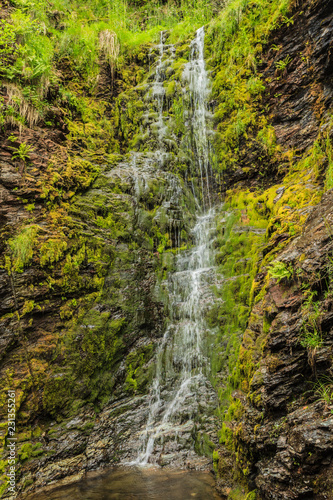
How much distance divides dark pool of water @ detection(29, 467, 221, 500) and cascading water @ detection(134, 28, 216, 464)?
49cm

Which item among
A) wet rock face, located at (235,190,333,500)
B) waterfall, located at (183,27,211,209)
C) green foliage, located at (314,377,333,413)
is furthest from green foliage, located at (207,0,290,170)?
green foliage, located at (314,377,333,413)

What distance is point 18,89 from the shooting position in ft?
25.0

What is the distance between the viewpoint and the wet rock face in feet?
9.07

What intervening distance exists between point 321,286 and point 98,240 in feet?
18.0

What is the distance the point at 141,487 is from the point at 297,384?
3.30 m

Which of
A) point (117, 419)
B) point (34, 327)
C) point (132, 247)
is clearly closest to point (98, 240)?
point (132, 247)

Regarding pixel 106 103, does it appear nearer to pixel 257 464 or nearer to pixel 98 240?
pixel 98 240

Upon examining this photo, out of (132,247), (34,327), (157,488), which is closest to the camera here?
(157,488)

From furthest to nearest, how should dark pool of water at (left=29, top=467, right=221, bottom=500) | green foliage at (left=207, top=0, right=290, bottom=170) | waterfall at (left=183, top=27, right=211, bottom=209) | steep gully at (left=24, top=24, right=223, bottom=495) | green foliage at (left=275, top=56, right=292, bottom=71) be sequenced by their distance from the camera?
1. waterfall at (left=183, top=27, right=211, bottom=209)
2. green foliage at (left=207, top=0, right=290, bottom=170)
3. green foliage at (left=275, top=56, right=292, bottom=71)
4. steep gully at (left=24, top=24, right=223, bottom=495)
5. dark pool of water at (left=29, top=467, right=221, bottom=500)

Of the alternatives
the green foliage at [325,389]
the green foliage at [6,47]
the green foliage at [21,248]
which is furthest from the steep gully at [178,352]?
the green foliage at [6,47]

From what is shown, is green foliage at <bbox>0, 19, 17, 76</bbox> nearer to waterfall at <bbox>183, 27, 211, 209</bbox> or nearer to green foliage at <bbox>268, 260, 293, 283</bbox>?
waterfall at <bbox>183, 27, 211, 209</bbox>

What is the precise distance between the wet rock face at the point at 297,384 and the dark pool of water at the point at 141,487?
1312 millimetres

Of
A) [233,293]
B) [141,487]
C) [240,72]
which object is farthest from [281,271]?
[240,72]

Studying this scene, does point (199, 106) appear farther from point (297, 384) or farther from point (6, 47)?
point (297, 384)
